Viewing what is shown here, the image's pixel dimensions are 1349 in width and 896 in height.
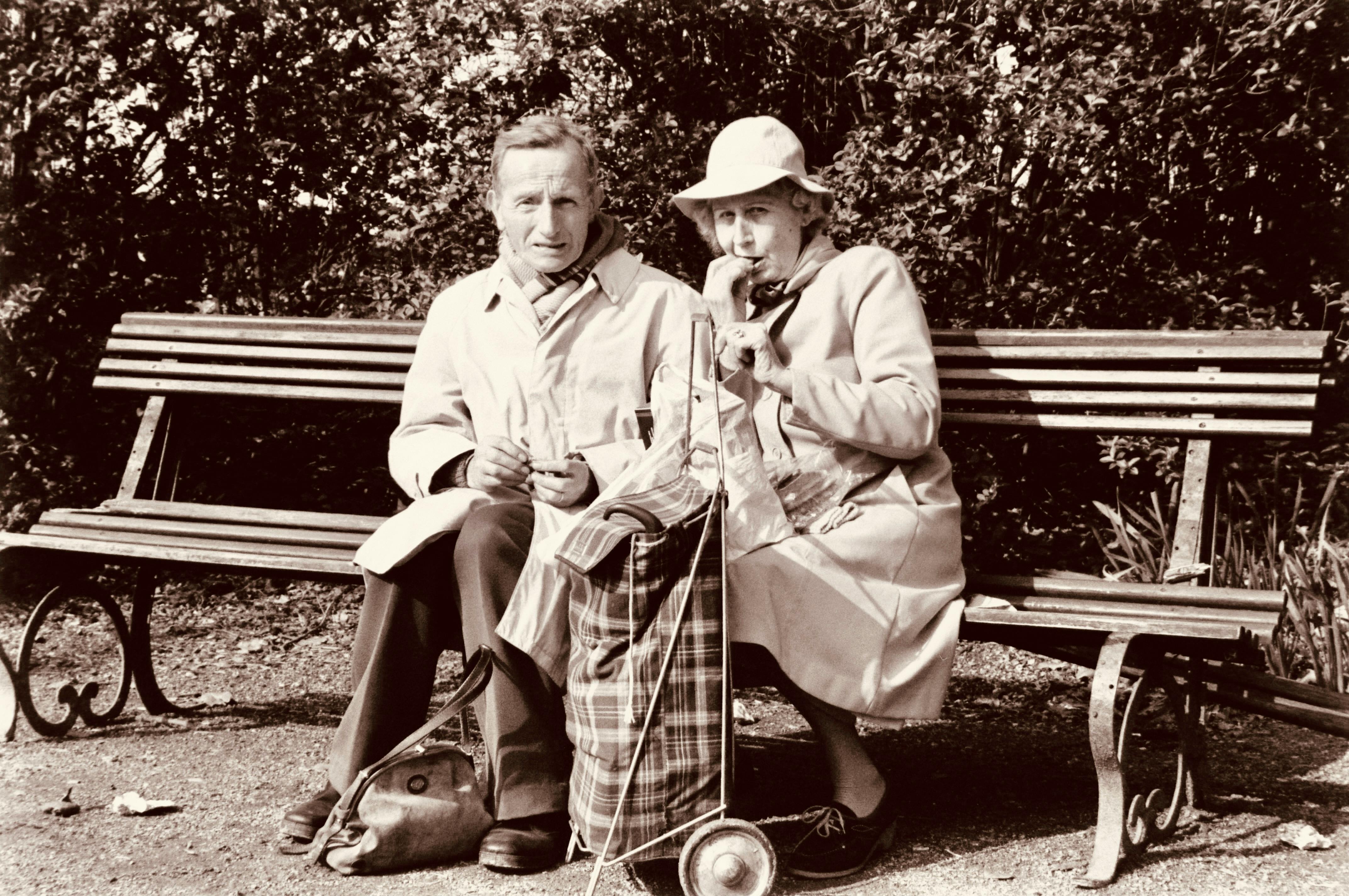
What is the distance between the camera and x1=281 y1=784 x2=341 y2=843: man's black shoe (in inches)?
138

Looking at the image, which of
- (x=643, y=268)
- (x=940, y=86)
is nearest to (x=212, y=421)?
(x=643, y=268)

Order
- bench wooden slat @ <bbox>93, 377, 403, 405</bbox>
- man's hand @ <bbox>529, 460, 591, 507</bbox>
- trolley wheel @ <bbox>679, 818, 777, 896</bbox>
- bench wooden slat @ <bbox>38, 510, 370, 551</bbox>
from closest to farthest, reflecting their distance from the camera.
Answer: trolley wheel @ <bbox>679, 818, 777, 896</bbox>, man's hand @ <bbox>529, 460, 591, 507</bbox>, bench wooden slat @ <bbox>38, 510, 370, 551</bbox>, bench wooden slat @ <bbox>93, 377, 403, 405</bbox>

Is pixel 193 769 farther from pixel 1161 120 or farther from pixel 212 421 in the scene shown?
pixel 1161 120

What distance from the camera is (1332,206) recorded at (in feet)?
17.2

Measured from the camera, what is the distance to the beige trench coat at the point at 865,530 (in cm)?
336

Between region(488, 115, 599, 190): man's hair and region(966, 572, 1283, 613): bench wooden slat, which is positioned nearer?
region(966, 572, 1283, 613): bench wooden slat

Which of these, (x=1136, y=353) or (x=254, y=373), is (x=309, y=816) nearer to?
(x=254, y=373)

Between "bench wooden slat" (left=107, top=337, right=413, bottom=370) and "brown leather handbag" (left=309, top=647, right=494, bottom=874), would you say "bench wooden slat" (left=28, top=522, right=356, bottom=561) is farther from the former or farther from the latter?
"brown leather handbag" (left=309, top=647, right=494, bottom=874)

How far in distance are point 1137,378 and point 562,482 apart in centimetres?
160

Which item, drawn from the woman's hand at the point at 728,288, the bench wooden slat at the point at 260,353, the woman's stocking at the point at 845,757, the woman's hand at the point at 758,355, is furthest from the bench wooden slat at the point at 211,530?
the woman's stocking at the point at 845,757

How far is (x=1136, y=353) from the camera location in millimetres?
4031

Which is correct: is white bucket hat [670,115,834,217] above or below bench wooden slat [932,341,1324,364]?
above

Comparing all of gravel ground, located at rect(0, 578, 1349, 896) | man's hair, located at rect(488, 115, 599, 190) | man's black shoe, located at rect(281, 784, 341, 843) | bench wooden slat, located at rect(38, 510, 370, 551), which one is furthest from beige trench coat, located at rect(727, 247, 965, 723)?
bench wooden slat, located at rect(38, 510, 370, 551)

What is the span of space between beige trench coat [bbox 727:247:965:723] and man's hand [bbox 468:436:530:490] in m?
0.61
